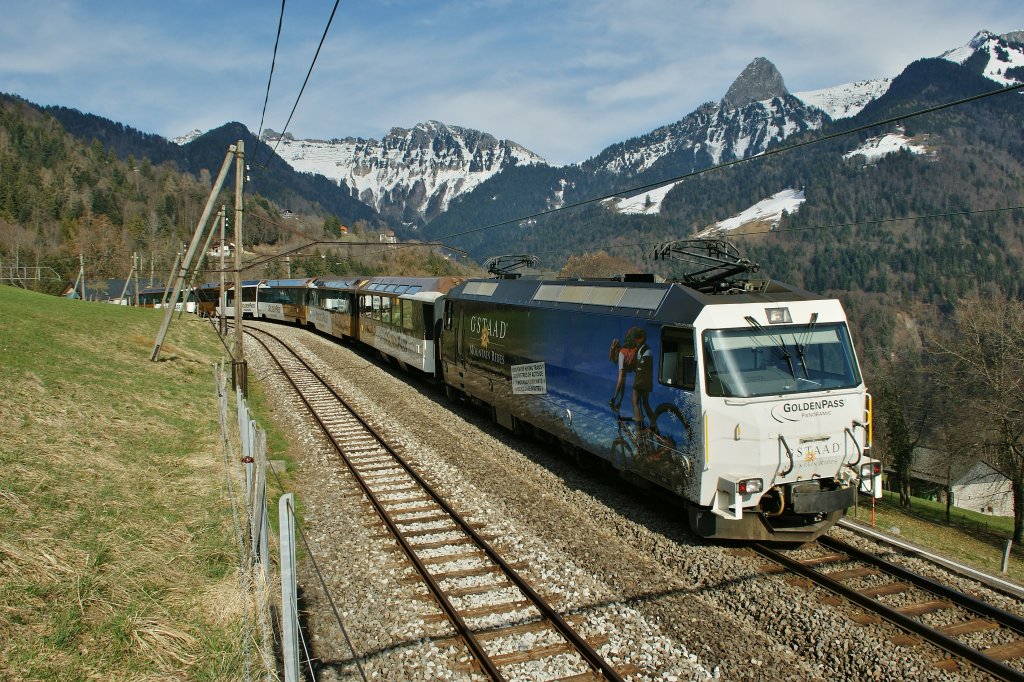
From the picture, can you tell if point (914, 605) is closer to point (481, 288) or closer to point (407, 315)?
point (481, 288)

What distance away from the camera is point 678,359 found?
961 centimetres

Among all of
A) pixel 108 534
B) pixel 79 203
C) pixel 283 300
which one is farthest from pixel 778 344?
pixel 79 203

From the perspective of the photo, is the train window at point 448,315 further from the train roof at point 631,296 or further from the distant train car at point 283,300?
the distant train car at point 283,300

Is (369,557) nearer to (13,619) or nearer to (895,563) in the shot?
(13,619)

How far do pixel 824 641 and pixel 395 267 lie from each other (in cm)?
10069

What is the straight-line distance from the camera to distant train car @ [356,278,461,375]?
73.2 ft

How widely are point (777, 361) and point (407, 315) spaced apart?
16655 millimetres

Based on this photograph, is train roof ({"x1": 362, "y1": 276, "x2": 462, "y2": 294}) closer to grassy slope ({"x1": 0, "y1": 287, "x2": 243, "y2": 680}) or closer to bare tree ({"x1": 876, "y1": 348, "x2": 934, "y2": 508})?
grassy slope ({"x1": 0, "y1": 287, "x2": 243, "y2": 680})

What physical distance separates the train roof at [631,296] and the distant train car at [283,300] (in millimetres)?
33124

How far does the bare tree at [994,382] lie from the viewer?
29.2 metres

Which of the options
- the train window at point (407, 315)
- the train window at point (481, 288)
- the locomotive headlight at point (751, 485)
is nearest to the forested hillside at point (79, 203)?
the train window at point (407, 315)

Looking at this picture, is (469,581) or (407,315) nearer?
(469,581)

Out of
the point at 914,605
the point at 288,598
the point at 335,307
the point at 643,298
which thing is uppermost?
the point at 643,298

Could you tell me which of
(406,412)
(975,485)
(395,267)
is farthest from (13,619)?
(395,267)
